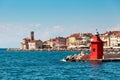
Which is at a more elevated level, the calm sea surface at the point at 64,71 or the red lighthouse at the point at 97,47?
the red lighthouse at the point at 97,47

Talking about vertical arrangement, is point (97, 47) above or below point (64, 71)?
above

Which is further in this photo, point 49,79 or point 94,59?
point 94,59

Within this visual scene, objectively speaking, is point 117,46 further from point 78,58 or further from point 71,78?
point 71,78

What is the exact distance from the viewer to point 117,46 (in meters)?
198

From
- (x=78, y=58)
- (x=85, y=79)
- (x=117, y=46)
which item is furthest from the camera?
(x=117, y=46)

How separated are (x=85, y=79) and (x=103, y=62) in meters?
24.8

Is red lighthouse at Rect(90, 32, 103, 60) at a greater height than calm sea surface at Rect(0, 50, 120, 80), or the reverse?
red lighthouse at Rect(90, 32, 103, 60)

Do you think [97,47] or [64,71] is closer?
[64,71]

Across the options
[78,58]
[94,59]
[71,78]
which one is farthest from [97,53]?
[71,78]

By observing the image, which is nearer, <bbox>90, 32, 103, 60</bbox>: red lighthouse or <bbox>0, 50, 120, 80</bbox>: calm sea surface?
<bbox>0, 50, 120, 80</bbox>: calm sea surface

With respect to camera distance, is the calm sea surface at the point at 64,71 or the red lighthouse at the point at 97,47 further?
the red lighthouse at the point at 97,47

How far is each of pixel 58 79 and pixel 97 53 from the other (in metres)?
24.9

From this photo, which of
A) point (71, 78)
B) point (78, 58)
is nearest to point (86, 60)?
point (78, 58)

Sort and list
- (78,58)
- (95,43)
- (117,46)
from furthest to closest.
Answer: (117,46)
(78,58)
(95,43)
